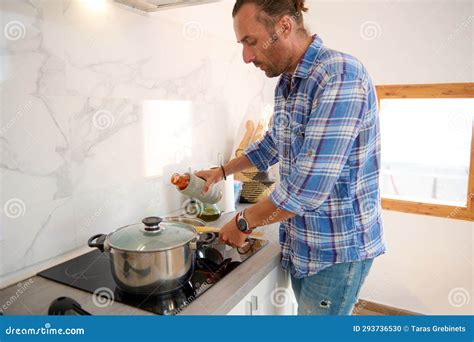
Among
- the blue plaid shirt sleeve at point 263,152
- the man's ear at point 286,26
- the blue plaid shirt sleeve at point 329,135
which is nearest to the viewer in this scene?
the blue plaid shirt sleeve at point 329,135

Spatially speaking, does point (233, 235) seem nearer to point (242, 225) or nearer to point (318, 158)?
point (242, 225)

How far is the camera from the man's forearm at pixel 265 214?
0.85 meters

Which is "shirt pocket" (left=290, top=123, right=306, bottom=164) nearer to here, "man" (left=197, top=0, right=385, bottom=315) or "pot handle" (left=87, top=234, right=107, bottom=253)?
"man" (left=197, top=0, right=385, bottom=315)

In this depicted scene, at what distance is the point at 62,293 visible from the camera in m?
0.86

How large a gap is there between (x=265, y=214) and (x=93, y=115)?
0.64 m

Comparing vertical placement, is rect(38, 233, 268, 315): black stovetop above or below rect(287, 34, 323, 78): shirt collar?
below

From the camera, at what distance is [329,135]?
30.7 inches

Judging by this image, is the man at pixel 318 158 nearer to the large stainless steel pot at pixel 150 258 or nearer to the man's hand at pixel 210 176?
the large stainless steel pot at pixel 150 258

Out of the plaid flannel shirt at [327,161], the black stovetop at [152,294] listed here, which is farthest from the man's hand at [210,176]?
the plaid flannel shirt at [327,161]

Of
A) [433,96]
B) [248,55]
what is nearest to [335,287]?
[248,55]

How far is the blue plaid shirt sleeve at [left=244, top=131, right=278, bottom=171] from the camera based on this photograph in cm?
123

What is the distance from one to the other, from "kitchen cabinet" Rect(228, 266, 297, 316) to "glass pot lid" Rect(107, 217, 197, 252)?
214 mm

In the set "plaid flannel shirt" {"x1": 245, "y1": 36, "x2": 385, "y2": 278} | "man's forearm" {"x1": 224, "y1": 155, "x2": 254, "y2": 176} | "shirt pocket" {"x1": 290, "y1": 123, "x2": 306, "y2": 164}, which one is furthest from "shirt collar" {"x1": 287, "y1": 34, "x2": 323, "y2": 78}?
"man's forearm" {"x1": 224, "y1": 155, "x2": 254, "y2": 176}

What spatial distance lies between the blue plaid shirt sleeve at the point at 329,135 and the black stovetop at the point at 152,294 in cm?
31
